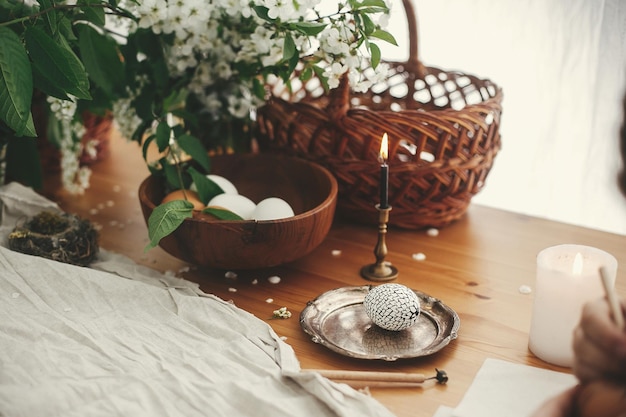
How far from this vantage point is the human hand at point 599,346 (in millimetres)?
548

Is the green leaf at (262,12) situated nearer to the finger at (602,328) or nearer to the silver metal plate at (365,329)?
the silver metal plate at (365,329)

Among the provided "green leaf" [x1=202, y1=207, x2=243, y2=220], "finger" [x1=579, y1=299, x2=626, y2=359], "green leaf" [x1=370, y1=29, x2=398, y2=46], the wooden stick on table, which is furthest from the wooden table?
"green leaf" [x1=370, y1=29, x2=398, y2=46]

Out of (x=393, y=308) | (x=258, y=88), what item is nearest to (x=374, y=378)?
(x=393, y=308)

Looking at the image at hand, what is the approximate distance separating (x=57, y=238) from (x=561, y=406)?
692mm

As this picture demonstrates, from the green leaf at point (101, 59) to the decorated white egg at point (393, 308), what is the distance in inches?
20.8

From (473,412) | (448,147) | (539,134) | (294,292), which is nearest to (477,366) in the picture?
(473,412)

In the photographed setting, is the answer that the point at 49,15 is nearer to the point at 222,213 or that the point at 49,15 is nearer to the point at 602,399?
the point at 222,213

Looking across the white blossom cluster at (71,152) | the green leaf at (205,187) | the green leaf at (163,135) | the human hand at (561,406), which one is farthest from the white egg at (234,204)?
the human hand at (561,406)

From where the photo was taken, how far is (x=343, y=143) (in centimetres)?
106

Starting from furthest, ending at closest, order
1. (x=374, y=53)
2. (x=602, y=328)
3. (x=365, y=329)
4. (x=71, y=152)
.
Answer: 1. (x=71, y=152)
2. (x=374, y=53)
3. (x=365, y=329)
4. (x=602, y=328)

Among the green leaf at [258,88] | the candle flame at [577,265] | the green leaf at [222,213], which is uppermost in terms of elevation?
the green leaf at [258,88]

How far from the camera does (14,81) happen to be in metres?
0.78

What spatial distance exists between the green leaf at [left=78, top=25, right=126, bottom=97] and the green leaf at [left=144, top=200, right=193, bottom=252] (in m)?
0.27

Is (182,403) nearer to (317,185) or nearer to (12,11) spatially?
(317,185)
